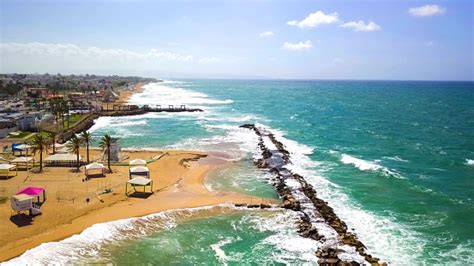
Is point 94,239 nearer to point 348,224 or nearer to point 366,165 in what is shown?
point 348,224

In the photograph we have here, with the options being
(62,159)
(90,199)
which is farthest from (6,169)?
(90,199)

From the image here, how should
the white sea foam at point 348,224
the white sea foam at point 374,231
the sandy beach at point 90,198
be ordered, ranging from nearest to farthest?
1. the white sea foam at point 374,231
2. the white sea foam at point 348,224
3. the sandy beach at point 90,198

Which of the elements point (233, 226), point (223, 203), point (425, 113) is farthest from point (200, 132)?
point (425, 113)

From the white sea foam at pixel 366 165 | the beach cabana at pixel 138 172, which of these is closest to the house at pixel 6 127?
the beach cabana at pixel 138 172

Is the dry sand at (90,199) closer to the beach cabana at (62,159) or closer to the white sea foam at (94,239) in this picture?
the white sea foam at (94,239)

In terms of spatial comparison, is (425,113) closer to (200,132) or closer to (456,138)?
(456,138)

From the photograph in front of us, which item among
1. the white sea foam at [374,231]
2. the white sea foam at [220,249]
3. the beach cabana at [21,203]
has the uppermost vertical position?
the beach cabana at [21,203]

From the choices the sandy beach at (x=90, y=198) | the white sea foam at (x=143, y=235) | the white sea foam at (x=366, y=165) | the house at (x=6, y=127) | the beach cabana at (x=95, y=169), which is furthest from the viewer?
the house at (x=6, y=127)
